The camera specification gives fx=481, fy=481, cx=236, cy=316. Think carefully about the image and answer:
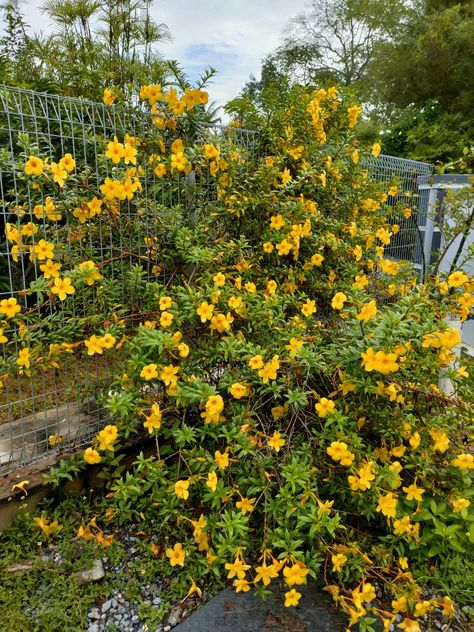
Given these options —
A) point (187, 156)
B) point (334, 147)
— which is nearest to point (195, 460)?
point (187, 156)

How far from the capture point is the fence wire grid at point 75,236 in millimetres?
2117

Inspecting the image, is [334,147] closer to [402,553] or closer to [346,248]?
[346,248]

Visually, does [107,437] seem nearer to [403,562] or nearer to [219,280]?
[219,280]

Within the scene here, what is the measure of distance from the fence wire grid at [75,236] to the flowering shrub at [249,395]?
0.14ft

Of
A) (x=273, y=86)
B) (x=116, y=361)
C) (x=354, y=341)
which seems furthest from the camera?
(x=273, y=86)

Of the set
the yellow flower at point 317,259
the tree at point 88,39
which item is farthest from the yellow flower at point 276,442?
the tree at point 88,39

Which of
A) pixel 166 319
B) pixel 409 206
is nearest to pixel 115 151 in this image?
pixel 166 319

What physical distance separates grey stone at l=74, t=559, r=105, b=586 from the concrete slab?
0.40m

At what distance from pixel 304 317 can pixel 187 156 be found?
3.35 ft

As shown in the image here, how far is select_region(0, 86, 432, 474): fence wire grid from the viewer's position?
2117 mm

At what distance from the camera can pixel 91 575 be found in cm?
185

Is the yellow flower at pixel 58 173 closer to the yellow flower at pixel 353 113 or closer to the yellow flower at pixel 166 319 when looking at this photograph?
the yellow flower at pixel 166 319

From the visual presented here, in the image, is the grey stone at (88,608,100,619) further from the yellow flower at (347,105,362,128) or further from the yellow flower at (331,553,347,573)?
the yellow flower at (347,105,362,128)

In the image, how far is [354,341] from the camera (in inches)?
80.0
